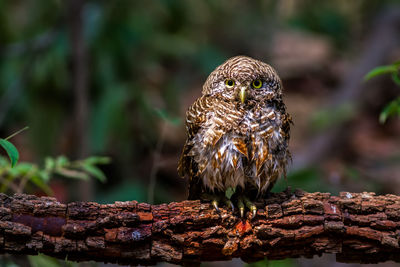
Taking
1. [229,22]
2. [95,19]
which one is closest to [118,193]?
[95,19]

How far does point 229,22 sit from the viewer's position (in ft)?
28.8

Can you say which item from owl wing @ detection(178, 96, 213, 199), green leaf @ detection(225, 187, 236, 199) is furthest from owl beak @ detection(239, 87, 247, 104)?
green leaf @ detection(225, 187, 236, 199)

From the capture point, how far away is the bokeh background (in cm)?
543

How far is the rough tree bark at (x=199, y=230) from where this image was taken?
220 centimetres

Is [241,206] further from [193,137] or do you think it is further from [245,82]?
[245,82]

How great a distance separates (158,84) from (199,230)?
5255 millimetres

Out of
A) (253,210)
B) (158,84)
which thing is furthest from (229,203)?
(158,84)

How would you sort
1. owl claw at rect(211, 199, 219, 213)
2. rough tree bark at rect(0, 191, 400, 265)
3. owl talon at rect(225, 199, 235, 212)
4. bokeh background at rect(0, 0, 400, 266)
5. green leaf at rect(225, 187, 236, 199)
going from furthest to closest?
bokeh background at rect(0, 0, 400, 266), green leaf at rect(225, 187, 236, 199), owl talon at rect(225, 199, 235, 212), owl claw at rect(211, 199, 219, 213), rough tree bark at rect(0, 191, 400, 265)

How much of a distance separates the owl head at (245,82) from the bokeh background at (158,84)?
1.89 feet

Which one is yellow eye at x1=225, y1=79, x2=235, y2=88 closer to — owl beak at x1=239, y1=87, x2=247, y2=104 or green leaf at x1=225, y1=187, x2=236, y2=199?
owl beak at x1=239, y1=87, x2=247, y2=104

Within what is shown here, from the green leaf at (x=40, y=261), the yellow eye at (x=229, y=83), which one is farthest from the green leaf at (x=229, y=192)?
the green leaf at (x=40, y=261)

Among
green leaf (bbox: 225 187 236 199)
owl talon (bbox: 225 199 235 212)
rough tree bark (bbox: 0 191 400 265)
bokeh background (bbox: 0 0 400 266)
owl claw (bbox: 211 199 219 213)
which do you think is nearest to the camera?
rough tree bark (bbox: 0 191 400 265)

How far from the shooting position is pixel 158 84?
24.6 feet

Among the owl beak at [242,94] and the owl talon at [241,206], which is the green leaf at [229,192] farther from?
the owl beak at [242,94]
